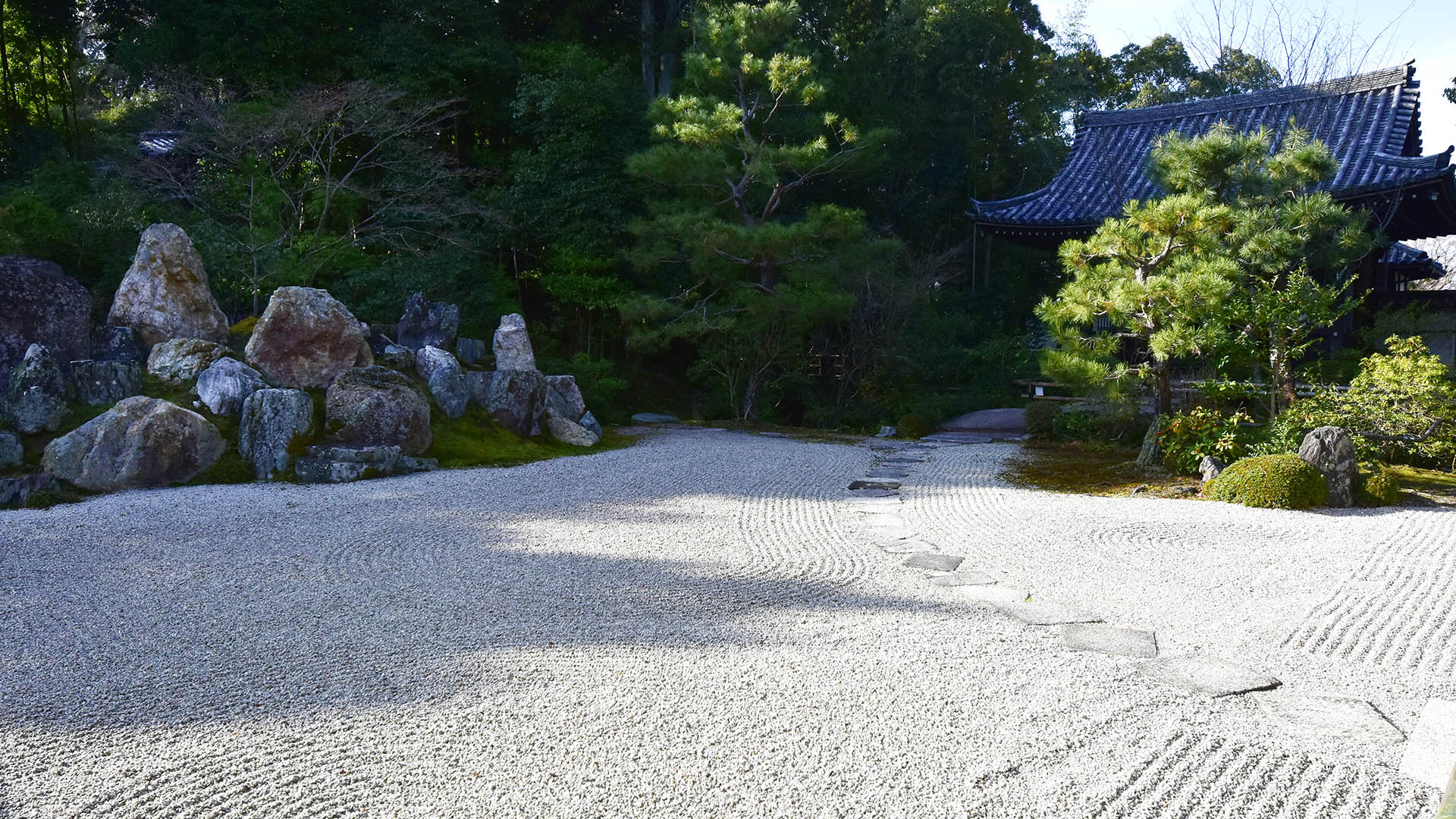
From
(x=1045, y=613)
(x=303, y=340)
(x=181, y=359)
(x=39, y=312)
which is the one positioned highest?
(x=39, y=312)

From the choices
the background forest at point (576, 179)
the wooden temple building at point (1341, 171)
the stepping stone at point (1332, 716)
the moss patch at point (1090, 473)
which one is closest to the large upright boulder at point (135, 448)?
the background forest at point (576, 179)

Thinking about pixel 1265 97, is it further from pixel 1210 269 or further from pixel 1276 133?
pixel 1210 269

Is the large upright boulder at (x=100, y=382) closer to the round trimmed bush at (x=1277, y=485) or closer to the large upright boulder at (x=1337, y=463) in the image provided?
the round trimmed bush at (x=1277, y=485)

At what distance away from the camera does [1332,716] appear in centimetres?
266

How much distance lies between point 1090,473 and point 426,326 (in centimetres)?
646

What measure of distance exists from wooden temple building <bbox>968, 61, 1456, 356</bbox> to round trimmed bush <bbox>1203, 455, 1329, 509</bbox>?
4689mm

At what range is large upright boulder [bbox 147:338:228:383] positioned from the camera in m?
7.20

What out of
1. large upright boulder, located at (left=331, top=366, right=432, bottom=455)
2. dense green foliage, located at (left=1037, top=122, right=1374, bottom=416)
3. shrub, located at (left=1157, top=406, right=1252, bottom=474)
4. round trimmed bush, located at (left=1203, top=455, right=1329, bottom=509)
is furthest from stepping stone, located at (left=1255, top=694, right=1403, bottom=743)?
large upright boulder, located at (left=331, top=366, right=432, bottom=455)

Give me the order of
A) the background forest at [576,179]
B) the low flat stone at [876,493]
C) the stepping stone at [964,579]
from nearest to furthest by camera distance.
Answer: the stepping stone at [964,579]
the low flat stone at [876,493]
the background forest at [576,179]

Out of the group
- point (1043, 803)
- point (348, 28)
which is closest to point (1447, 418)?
point (1043, 803)

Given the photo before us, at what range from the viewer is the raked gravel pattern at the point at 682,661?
2.21 meters

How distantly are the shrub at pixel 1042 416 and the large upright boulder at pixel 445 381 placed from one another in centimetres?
619

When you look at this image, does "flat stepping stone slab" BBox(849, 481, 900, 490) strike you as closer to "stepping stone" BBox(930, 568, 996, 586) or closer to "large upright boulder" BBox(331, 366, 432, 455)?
"stepping stone" BBox(930, 568, 996, 586)

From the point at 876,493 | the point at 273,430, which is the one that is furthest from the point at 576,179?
the point at 876,493
